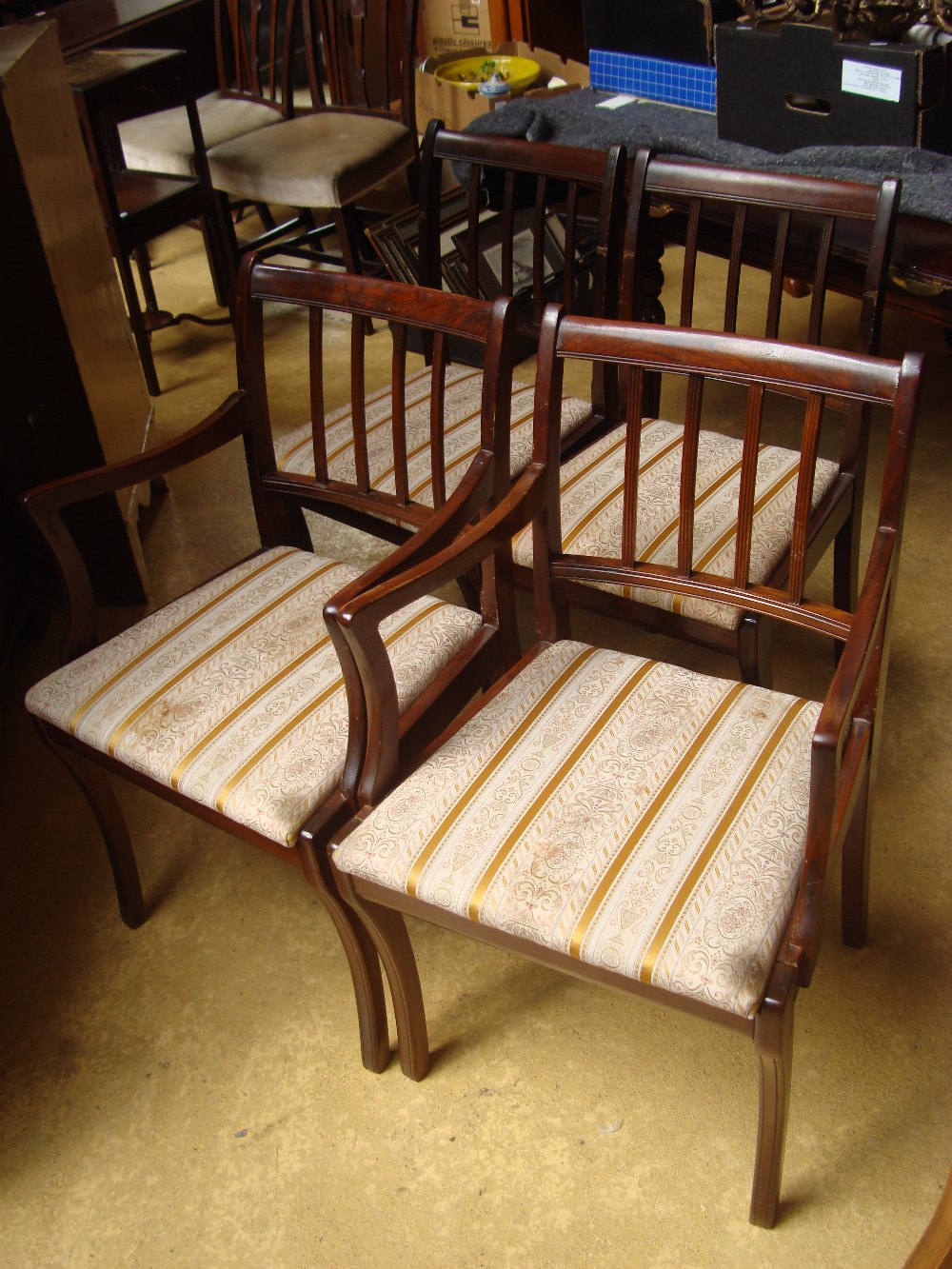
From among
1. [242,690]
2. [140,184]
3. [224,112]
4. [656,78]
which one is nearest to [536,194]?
[656,78]

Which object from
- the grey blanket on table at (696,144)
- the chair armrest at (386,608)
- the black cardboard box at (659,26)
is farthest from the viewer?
the black cardboard box at (659,26)

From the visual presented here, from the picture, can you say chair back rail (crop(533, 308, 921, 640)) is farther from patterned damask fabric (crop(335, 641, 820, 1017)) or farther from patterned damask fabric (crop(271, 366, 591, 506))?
patterned damask fabric (crop(271, 366, 591, 506))

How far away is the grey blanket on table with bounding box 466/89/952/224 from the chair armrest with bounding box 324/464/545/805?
865 mm

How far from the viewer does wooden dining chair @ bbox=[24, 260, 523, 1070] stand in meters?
1.25

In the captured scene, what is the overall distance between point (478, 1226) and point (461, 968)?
1.13ft

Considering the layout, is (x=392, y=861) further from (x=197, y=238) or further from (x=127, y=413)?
(x=197, y=238)

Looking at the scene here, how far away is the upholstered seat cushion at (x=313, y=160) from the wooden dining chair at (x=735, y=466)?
130cm

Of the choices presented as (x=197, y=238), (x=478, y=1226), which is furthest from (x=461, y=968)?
(x=197, y=238)

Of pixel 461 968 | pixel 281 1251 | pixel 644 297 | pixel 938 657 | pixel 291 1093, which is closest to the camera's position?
pixel 281 1251

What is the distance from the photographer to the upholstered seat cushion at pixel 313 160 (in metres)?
2.85

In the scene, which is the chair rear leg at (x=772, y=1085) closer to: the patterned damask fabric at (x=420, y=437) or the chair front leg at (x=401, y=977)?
the chair front leg at (x=401, y=977)

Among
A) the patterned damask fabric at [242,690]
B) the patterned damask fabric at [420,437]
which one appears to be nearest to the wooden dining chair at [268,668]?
the patterned damask fabric at [242,690]

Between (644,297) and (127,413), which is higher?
(644,297)

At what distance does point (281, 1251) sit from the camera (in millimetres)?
1263
